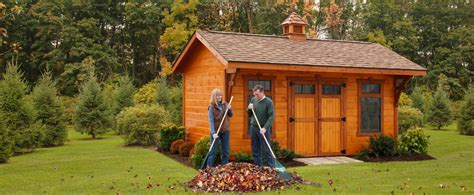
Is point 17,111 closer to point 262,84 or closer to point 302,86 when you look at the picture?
point 262,84

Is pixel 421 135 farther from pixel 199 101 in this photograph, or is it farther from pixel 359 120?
pixel 199 101

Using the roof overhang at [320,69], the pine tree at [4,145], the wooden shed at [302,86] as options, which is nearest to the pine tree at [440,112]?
the wooden shed at [302,86]

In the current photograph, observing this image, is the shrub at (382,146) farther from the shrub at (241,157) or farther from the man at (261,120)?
the man at (261,120)

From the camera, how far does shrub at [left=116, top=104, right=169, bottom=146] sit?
55.7ft

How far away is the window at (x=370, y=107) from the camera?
13812 mm

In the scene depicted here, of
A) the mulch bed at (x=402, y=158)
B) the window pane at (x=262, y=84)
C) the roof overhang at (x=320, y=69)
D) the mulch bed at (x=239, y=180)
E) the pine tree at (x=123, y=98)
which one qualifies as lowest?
the mulch bed at (x=402, y=158)

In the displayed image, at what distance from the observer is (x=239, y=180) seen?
823 cm

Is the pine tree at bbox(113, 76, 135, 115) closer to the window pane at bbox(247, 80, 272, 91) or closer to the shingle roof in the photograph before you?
the shingle roof

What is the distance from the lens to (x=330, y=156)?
528 inches

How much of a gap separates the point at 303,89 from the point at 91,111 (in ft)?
35.9

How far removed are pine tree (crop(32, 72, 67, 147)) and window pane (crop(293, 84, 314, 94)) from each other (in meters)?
9.74

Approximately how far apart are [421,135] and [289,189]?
23.4 feet

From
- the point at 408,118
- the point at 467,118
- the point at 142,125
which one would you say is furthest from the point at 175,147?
the point at 467,118

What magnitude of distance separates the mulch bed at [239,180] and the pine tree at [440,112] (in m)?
18.3
